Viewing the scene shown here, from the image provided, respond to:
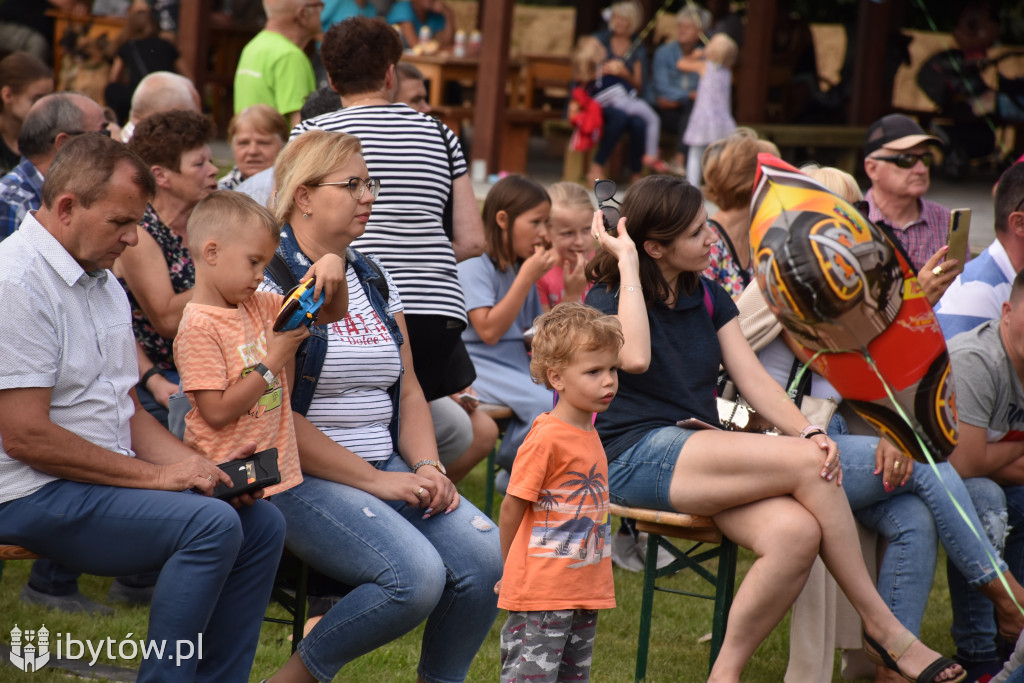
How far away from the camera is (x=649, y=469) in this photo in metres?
3.24

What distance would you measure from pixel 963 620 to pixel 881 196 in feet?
5.98

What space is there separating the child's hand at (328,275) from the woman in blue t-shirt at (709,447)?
835 millimetres

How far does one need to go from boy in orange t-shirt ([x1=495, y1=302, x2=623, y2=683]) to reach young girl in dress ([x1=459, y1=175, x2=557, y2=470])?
148 cm

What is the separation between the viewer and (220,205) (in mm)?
2834

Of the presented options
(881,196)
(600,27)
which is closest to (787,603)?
(881,196)

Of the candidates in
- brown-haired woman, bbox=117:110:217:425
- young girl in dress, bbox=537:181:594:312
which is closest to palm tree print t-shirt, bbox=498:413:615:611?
brown-haired woman, bbox=117:110:217:425

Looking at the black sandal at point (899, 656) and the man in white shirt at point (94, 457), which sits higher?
the man in white shirt at point (94, 457)

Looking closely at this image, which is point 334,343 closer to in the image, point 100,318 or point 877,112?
point 100,318

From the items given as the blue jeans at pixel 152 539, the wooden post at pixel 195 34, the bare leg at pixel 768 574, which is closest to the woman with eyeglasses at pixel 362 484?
the blue jeans at pixel 152 539

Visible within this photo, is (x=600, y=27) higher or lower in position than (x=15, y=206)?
higher

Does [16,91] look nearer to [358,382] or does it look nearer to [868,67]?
[358,382]

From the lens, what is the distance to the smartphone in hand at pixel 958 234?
141 inches

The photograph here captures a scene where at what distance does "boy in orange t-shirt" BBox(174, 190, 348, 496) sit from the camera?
2.70 metres

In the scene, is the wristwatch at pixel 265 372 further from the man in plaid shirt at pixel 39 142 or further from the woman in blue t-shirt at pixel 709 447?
the man in plaid shirt at pixel 39 142
